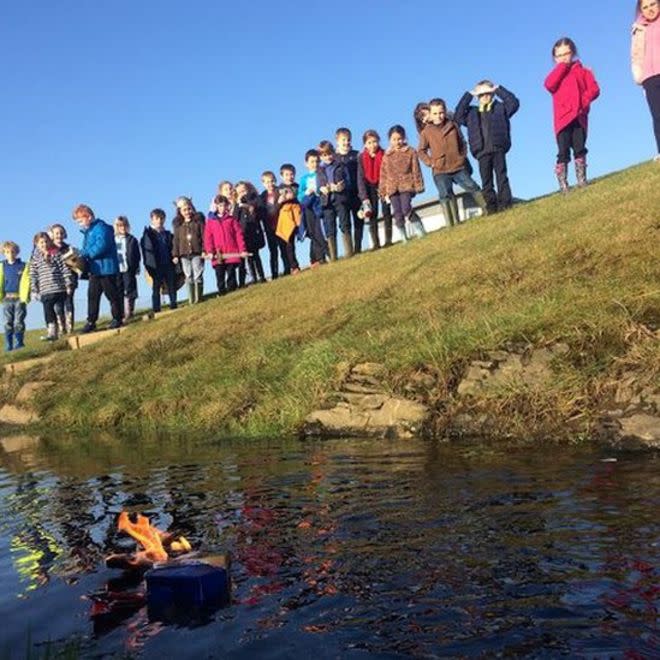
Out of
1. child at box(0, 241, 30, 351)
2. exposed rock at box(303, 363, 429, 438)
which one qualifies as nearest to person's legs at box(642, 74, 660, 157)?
exposed rock at box(303, 363, 429, 438)

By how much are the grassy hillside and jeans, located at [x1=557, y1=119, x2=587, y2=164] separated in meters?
0.71

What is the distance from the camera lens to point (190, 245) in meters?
17.7

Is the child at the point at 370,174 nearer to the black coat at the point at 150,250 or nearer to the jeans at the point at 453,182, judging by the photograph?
the jeans at the point at 453,182

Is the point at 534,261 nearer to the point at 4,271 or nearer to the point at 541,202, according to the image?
the point at 541,202

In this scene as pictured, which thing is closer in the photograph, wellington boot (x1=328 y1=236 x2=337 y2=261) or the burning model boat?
the burning model boat

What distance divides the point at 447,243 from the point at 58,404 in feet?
22.6

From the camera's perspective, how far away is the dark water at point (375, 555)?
10.0 ft

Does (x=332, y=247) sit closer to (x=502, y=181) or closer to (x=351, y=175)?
(x=351, y=175)

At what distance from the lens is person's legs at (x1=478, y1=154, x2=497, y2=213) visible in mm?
14547

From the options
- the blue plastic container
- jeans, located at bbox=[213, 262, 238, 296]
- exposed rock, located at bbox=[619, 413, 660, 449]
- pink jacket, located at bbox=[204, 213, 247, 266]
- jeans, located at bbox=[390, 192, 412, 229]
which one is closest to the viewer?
the blue plastic container

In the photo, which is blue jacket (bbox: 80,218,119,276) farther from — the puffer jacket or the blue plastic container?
the blue plastic container

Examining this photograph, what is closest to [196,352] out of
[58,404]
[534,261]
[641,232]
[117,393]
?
[117,393]

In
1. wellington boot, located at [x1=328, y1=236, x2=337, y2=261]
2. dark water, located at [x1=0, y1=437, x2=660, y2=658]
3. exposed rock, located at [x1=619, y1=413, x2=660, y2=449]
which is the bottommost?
dark water, located at [x1=0, y1=437, x2=660, y2=658]

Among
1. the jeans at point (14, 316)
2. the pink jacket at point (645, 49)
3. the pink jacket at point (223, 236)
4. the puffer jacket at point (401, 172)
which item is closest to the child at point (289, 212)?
the pink jacket at point (223, 236)
